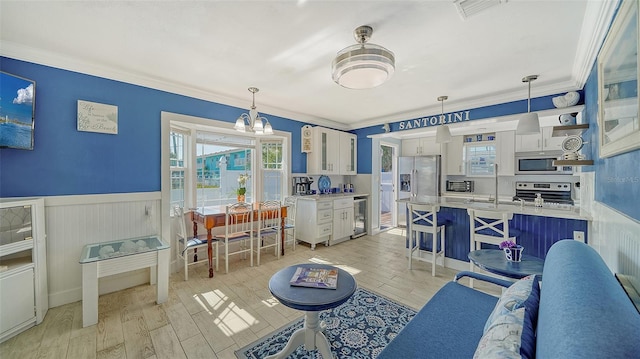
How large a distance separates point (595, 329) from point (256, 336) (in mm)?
2074

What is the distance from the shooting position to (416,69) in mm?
2646

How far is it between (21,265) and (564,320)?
3.43m

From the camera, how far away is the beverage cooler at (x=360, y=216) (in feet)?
16.9

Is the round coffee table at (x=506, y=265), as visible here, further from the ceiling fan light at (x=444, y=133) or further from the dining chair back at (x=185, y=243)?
the dining chair back at (x=185, y=243)

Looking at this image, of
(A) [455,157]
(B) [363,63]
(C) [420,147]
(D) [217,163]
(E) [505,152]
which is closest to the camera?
(B) [363,63]

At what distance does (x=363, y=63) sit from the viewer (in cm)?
175

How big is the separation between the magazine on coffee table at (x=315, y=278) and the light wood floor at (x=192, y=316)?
26.6 inches

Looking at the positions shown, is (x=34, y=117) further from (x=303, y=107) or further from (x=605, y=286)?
(x=605, y=286)

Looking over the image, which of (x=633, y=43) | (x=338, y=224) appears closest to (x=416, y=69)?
(x=633, y=43)

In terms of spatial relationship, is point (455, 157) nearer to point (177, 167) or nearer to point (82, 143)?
point (177, 167)

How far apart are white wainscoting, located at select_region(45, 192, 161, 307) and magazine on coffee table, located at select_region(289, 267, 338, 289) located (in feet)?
7.32

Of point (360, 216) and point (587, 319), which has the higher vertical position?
point (587, 319)

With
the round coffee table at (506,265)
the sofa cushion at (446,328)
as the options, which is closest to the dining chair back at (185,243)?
the sofa cushion at (446,328)

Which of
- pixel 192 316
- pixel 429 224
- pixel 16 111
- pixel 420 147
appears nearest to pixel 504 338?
pixel 192 316
